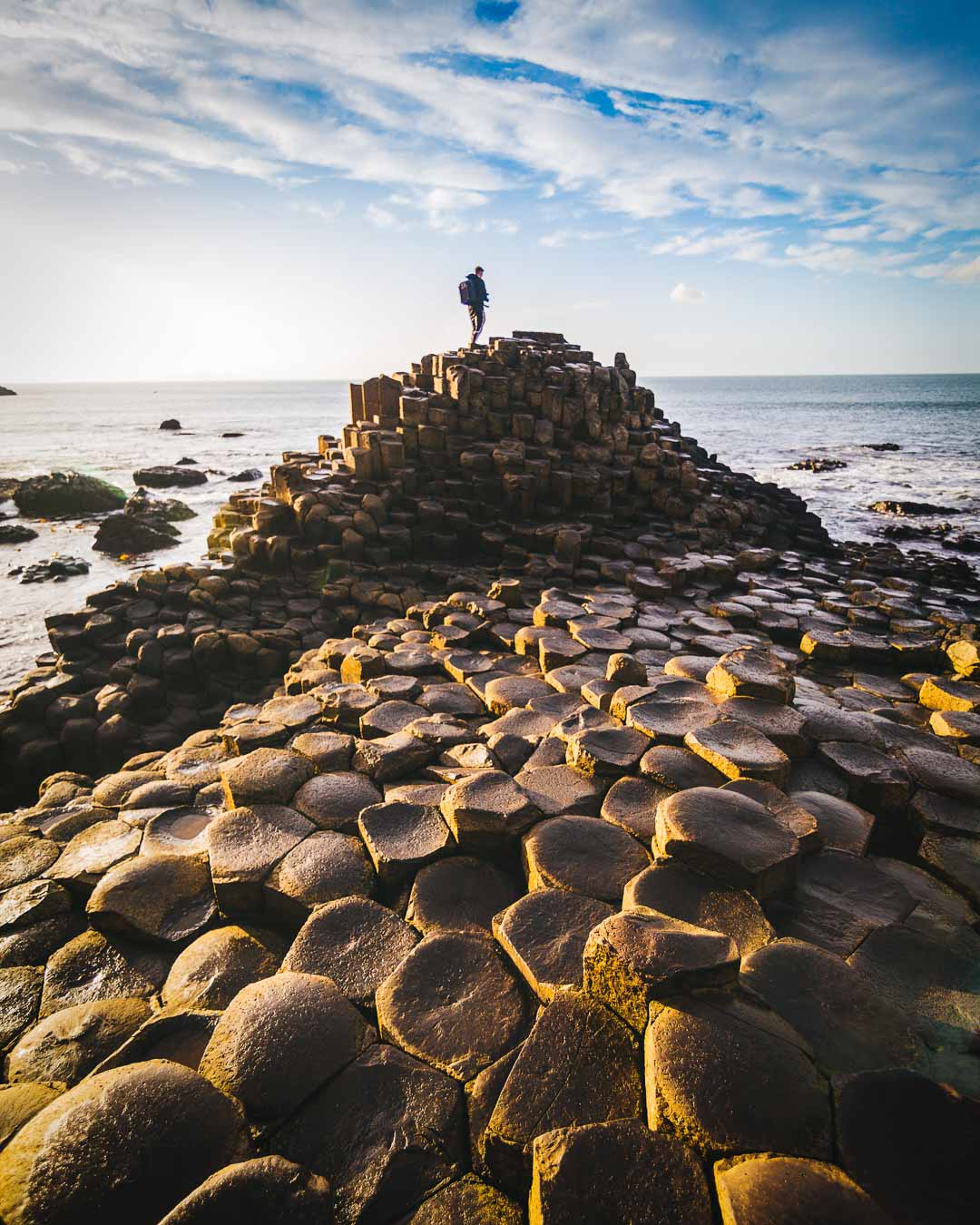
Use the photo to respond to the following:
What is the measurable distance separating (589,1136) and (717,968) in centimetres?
56

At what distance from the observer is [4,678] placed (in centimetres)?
851

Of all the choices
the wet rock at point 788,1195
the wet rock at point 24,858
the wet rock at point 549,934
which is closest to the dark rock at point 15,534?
the wet rock at point 24,858

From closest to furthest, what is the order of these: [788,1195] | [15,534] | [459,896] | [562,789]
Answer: [788,1195] → [459,896] → [562,789] → [15,534]

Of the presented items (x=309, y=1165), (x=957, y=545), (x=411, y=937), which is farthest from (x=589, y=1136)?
(x=957, y=545)

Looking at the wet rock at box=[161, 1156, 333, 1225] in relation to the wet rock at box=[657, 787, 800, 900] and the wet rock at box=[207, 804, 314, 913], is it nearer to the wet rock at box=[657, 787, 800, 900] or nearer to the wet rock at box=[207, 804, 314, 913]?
the wet rock at box=[207, 804, 314, 913]

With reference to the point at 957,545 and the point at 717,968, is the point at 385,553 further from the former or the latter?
the point at 957,545

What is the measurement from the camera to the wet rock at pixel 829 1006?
1.77 metres

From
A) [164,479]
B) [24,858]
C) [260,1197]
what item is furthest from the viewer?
[164,479]

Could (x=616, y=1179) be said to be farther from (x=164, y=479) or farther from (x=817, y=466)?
(x=817, y=466)

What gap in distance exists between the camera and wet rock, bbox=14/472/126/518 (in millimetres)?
19703

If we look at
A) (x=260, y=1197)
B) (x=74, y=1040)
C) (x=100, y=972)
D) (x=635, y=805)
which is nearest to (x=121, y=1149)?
(x=260, y=1197)

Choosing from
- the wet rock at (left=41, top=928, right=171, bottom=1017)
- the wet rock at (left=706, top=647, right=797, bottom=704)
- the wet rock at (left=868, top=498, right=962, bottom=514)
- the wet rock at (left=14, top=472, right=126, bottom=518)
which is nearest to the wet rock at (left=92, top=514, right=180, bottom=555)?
the wet rock at (left=14, top=472, right=126, bottom=518)

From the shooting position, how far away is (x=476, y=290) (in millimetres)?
13945

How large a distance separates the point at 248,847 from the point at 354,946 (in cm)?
85
